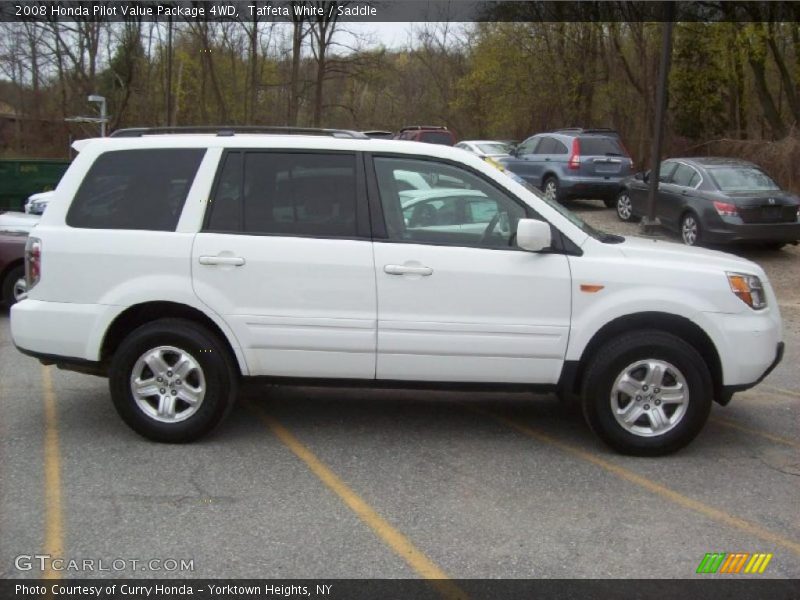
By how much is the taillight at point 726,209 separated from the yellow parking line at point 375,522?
959 centimetres

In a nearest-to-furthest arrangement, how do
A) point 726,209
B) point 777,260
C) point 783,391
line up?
1. point 783,391
2. point 726,209
3. point 777,260

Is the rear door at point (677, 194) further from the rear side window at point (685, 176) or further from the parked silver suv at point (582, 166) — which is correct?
the parked silver suv at point (582, 166)

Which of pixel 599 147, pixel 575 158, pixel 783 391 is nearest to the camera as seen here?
pixel 783 391

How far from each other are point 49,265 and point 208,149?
3.97 feet

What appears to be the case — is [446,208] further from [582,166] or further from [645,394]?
[582,166]

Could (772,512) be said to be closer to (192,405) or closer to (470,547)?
(470,547)

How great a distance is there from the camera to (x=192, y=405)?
500 cm

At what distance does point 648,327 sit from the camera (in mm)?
4922

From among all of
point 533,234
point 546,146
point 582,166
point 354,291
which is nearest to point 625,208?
point 582,166

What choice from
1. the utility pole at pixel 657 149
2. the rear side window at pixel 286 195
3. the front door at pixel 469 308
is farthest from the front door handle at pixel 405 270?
the utility pole at pixel 657 149

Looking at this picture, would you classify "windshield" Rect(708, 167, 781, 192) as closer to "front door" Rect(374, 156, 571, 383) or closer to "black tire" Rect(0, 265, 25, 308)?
"front door" Rect(374, 156, 571, 383)

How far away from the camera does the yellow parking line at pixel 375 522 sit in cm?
348

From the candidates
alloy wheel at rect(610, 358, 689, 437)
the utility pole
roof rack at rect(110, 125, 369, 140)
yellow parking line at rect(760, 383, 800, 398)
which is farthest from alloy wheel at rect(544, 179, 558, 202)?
alloy wheel at rect(610, 358, 689, 437)

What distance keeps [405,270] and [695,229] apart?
32.4ft
